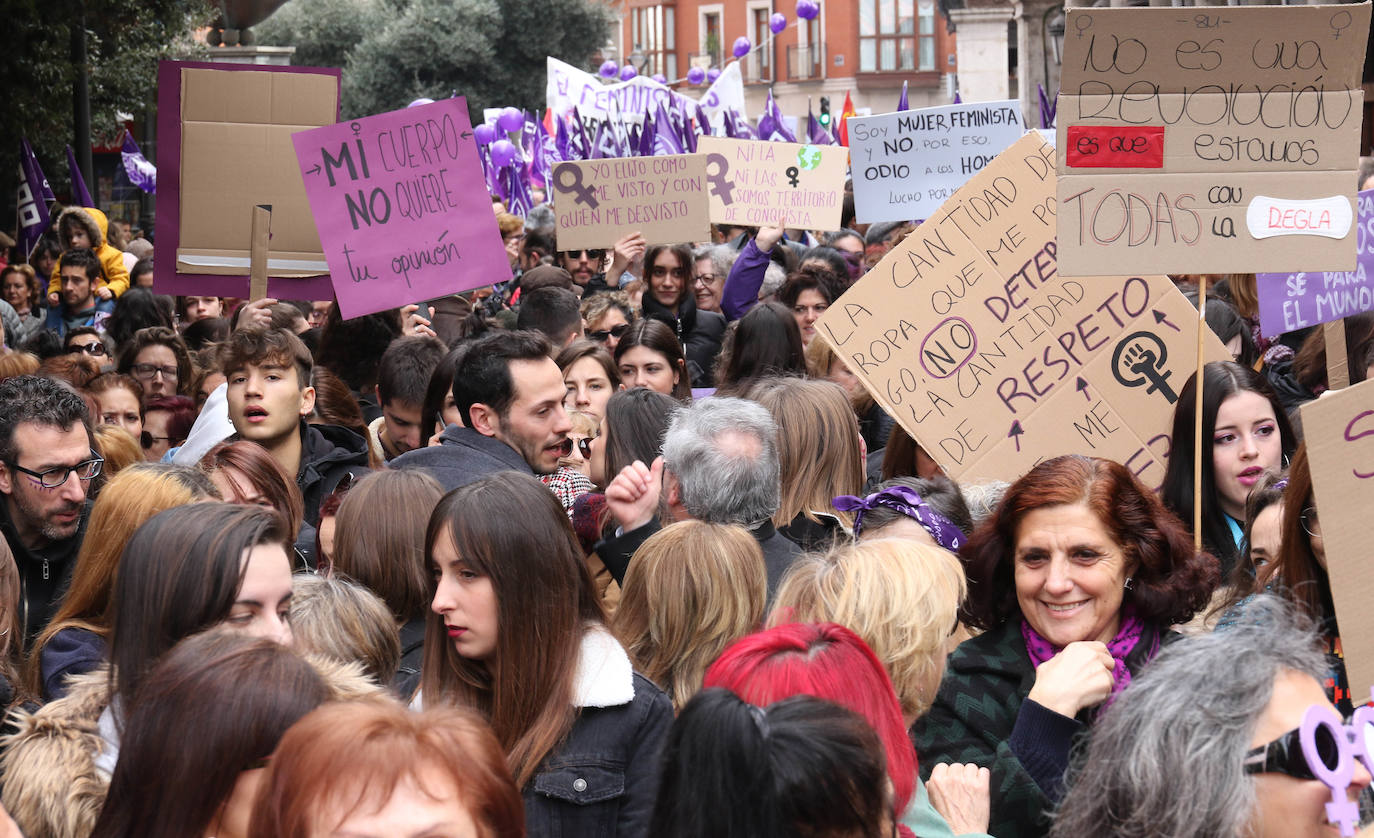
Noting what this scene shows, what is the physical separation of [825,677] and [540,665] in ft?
2.57

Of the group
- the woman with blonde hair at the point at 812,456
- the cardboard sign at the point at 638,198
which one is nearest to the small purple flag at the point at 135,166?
the cardboard sign at the point at 638,198

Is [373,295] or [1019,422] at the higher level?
[373,295]

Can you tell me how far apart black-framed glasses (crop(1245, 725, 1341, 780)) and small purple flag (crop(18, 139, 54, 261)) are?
12.9 meters

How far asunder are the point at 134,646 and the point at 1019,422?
3099 millimetres

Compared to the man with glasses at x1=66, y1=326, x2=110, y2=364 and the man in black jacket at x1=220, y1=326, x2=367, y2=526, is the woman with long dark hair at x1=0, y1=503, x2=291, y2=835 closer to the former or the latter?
the man in black jacket at x1=220, y1=326, x2=367, y2=526

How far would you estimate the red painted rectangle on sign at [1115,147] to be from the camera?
468cm

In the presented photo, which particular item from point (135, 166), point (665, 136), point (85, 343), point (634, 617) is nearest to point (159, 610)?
point (634, 617)

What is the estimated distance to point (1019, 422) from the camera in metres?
5.22

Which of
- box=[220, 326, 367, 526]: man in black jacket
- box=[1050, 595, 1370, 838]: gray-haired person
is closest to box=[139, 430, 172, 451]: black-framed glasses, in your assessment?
box=[220, 326, 367, 526]: man in black jacket

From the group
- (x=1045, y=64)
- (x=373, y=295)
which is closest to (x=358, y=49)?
(x=1045, y=64)

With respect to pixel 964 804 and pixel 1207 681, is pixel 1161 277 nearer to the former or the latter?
pixel 964 804

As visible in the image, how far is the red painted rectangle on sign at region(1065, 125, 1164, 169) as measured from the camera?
4680 millimetres

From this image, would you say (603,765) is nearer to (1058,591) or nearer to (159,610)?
(159,610)

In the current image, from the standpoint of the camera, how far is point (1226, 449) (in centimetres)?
487
